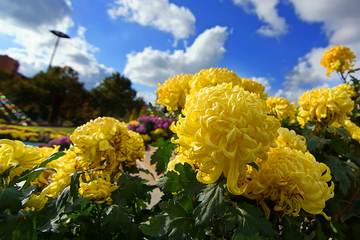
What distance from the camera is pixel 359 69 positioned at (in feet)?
7.45

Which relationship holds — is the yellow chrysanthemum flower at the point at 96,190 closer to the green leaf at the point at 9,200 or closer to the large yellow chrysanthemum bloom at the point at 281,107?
the green leaf at the point at 9,200

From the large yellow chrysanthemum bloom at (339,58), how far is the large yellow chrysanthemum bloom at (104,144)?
10.3 ft

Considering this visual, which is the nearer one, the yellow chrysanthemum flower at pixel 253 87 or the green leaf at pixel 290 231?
the green leaf at pixel 290 231

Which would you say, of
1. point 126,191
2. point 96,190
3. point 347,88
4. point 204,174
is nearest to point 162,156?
point 126,191

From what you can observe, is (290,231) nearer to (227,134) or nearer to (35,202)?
(227,134)

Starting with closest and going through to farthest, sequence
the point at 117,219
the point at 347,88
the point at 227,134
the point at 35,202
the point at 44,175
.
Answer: the point at 227,134 < the point at 35,202 < the point at 117,219 < the point at 44,175 < the point at 347,88

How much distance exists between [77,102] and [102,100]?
328cm

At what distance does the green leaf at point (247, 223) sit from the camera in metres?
0.52

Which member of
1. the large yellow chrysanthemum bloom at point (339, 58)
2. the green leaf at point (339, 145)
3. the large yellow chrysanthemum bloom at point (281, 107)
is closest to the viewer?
the green leaf at point (339, 145)

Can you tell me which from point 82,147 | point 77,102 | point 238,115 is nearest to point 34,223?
point 82,147

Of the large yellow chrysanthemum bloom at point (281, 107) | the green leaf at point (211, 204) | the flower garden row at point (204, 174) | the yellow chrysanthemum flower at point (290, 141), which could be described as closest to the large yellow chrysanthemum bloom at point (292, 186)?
the flower garden row at point (204, 174)

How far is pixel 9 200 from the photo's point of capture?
Result: 23.6 inches

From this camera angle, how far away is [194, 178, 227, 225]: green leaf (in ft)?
1.73

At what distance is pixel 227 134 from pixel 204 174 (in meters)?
0.20
